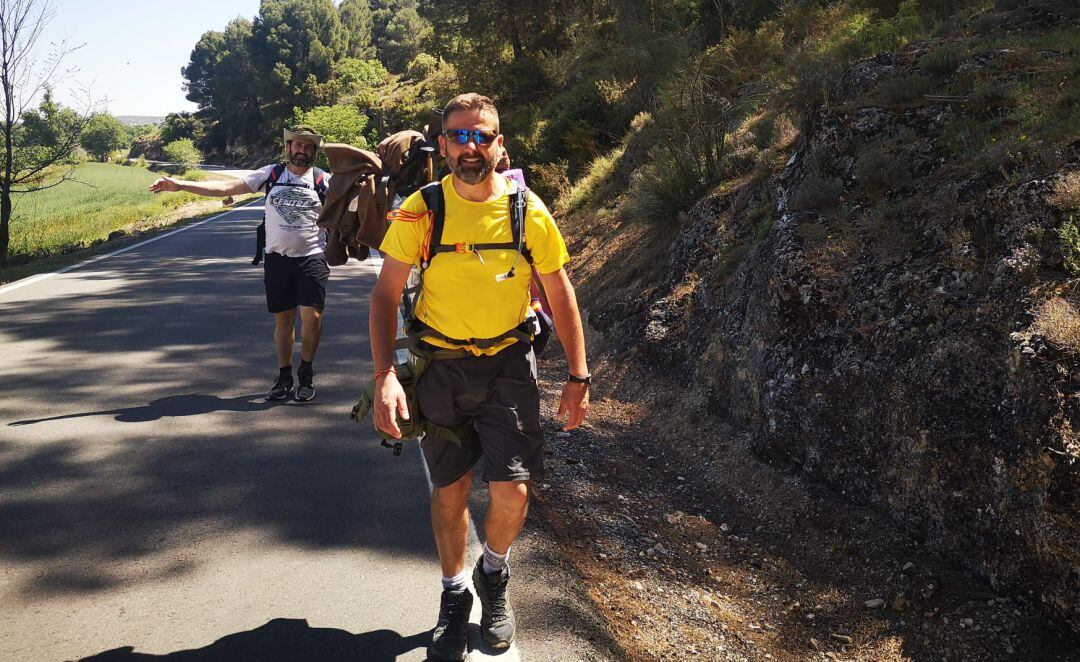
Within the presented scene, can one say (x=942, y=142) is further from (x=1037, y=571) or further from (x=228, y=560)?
(x=228, y=560)

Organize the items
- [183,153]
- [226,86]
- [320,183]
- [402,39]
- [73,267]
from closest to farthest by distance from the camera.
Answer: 1. [320,183]
2. [73,267]
3. [402,39]
4. [183,153]
5. [226,86]

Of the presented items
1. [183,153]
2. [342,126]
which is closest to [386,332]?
[342,126]

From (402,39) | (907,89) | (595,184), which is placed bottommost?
(595,184)

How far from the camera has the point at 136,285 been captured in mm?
12117

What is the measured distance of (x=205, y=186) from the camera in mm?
6258

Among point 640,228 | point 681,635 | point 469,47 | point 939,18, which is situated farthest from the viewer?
point 469,47

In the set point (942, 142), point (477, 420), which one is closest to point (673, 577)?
point (477, 420)

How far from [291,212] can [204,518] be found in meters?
2.83

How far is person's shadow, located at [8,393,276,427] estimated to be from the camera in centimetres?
616

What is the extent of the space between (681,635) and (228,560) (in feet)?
6.97

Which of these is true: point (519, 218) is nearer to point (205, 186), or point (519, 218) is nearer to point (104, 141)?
point (205, 186)

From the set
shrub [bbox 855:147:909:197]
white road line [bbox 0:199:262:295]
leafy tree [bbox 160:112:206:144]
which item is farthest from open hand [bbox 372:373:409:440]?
leafy tree [bbox 160:112:206:144]

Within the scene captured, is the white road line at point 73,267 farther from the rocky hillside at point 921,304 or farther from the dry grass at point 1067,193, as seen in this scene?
the dry grass at point 1067,193

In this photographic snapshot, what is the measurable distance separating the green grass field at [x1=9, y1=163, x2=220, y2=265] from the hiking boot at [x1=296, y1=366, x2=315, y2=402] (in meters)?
14.1
